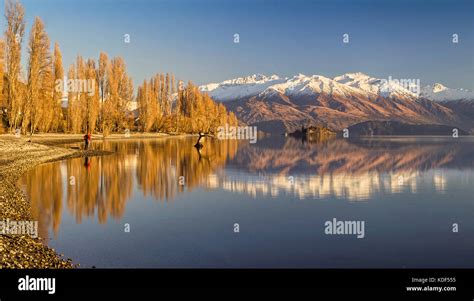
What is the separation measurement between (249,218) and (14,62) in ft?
170

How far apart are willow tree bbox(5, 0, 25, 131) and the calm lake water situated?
31.5m

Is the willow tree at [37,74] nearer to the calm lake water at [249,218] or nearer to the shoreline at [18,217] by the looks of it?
the shoreline at [18,217]

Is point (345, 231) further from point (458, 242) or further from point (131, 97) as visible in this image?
point (131, 97)

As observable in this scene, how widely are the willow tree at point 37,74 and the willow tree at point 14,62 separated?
1.63 m

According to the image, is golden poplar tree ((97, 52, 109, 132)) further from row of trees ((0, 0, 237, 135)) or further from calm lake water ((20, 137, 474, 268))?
calm lake water ((20, 137, 474, 268))

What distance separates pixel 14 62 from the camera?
56.1 m

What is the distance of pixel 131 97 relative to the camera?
9788 cm

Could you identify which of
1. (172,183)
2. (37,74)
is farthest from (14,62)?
(172,183)

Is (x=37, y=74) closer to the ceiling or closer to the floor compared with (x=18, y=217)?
closer to the ceiling

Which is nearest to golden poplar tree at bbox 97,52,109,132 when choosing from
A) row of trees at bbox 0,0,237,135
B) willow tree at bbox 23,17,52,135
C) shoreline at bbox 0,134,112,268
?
row of trees at bbox 0,0,237,135

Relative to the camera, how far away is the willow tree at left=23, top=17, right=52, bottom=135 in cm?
5877

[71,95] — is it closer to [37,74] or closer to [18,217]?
[37,74]

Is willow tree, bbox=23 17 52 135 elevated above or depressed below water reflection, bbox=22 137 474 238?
above
